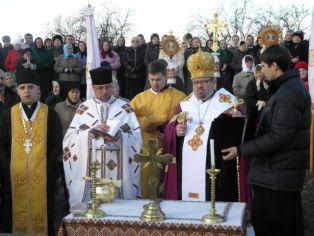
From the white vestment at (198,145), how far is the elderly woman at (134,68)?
818 cm

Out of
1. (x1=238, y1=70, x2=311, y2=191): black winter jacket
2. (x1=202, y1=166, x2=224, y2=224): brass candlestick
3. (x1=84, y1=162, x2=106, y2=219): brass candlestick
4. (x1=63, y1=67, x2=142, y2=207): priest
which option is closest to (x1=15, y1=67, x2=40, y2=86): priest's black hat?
(x1=63, y1=67, x2=142, y2=207): priest

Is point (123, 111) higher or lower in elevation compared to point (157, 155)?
higher

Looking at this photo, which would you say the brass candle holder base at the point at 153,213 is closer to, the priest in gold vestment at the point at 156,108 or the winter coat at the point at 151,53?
the priest in gold vestment at the point at 156,108

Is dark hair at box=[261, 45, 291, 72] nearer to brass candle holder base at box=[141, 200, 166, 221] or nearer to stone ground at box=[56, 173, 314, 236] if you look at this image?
brass candle holder base at box=[141, 200, 166, 221]

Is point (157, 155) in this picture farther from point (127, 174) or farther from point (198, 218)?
point (127, 174)

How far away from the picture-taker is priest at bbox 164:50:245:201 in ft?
17.0

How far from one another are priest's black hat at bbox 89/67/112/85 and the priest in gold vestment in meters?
1.08

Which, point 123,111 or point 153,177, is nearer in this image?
point 153,177

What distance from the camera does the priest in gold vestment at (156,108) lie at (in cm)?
646

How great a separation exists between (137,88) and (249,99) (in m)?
4.69

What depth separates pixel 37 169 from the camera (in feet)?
18.4

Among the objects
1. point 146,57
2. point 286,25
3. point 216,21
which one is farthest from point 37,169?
point 286,25

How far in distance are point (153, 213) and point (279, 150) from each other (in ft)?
3.86

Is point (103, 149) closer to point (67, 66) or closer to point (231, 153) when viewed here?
point (231, 153)
